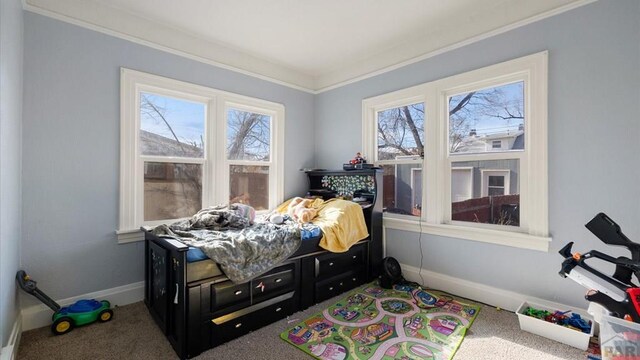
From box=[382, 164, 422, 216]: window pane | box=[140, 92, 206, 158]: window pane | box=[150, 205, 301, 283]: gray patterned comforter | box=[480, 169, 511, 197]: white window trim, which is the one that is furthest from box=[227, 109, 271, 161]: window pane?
box=[480, 169, 511, 197]: white window trim

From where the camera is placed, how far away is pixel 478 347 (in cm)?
182

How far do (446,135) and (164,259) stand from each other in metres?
2.61

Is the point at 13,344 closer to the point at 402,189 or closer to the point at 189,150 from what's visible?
the point at 189,150

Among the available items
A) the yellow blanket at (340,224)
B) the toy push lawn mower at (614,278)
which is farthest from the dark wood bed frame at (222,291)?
the toy push lawn mower at (614,278)

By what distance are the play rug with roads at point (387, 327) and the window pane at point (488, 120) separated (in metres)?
1.39

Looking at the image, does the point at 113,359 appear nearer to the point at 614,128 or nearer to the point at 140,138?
the point at 140,138

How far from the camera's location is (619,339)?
1.37m

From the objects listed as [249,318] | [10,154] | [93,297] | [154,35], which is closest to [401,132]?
[249,318]

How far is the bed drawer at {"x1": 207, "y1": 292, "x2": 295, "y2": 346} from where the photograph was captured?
5.91ft

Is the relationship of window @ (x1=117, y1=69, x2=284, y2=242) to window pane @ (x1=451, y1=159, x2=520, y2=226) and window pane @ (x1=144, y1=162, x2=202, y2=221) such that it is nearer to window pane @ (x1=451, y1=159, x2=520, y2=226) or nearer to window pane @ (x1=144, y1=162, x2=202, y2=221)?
window pane @ (x1=144, y1=162, x2=202, y2=221)

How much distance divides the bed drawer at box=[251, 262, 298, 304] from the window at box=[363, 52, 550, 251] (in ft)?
4.38

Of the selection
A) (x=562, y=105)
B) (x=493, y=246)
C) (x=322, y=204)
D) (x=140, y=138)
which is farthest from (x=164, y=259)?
(x=562, y=105)

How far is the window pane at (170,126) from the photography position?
8.48 feet

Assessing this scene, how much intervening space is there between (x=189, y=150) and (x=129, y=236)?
95cm
